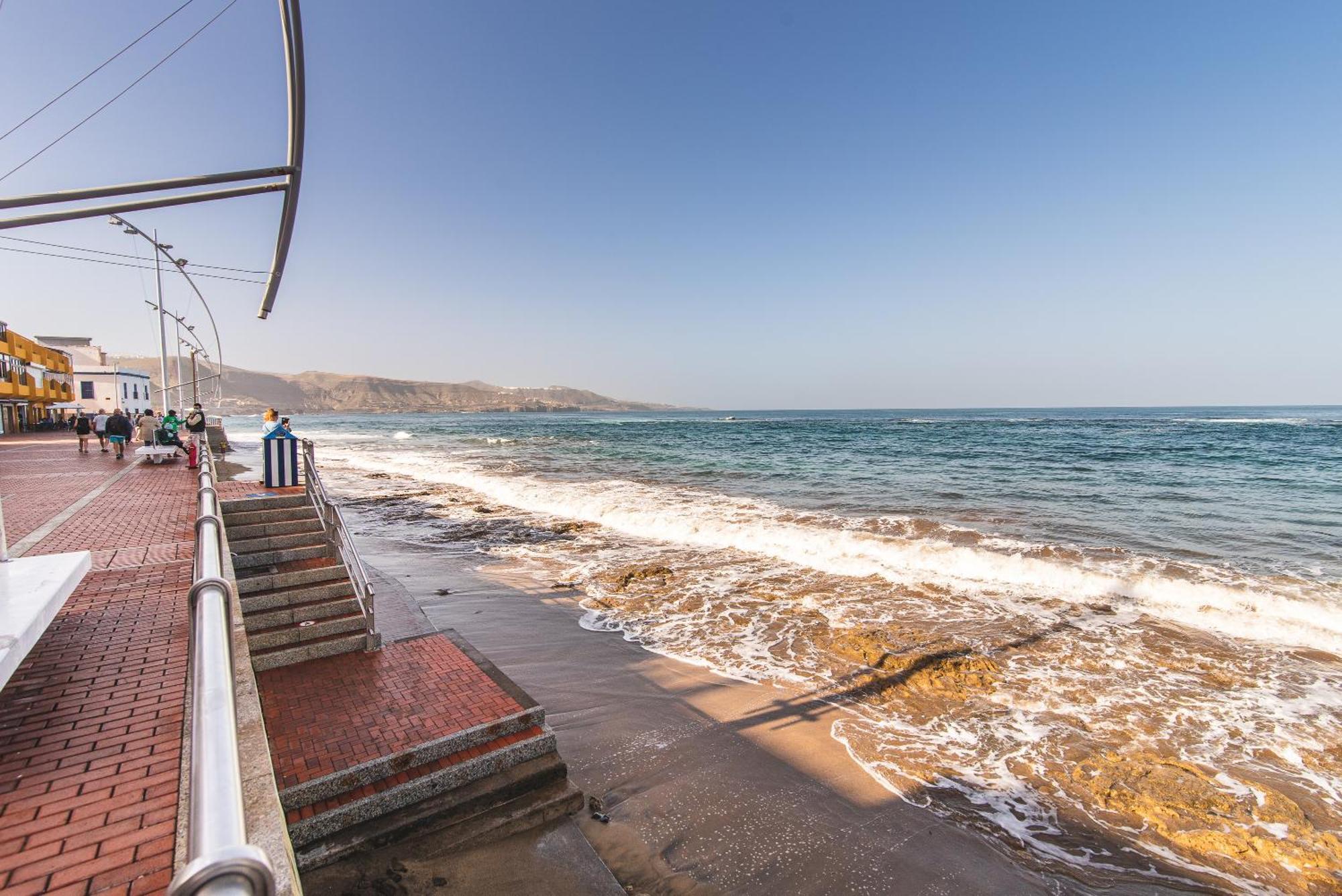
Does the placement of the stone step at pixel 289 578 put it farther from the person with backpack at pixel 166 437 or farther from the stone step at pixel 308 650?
the person with backpack at pixel 166 437

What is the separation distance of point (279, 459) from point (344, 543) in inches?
136

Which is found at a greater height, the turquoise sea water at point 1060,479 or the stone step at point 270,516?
the stone step at point 270,516

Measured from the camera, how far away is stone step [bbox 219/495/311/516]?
7.88 m

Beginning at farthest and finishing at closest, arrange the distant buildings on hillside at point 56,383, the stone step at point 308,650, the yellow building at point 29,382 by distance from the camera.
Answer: the distant buildings on hillside at point 56,383 < the yellow building at point 29,382 < the stone step at point 308,650

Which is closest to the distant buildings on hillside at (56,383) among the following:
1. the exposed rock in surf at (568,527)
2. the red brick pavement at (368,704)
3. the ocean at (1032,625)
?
the ocean at (1032,625)

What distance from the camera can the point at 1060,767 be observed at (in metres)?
5.87

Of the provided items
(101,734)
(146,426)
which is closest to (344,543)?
(101,734)

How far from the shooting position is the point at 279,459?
9.45 metres

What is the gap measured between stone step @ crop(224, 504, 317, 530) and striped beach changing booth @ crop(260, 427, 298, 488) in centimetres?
144

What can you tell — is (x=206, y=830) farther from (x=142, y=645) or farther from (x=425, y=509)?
(x=425, y=509)

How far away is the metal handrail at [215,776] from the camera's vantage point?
33.6 inches

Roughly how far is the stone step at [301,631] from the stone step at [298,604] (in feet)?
0.22

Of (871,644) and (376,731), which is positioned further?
(871,644)

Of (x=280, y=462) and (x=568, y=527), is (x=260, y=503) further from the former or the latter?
(x=568, y=527)
